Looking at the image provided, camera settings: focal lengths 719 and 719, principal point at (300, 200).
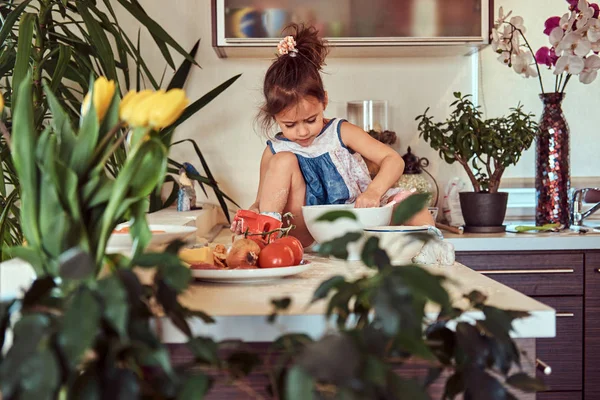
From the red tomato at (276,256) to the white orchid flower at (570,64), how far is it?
67.1 inches

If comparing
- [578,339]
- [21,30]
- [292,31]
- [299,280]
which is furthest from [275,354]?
[292,31]

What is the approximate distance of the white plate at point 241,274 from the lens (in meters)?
1.23

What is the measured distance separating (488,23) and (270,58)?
34.7 inches

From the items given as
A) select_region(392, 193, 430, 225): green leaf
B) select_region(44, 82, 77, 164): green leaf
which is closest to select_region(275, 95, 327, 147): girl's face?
select_region(44, 82, 77, 164): green leaf

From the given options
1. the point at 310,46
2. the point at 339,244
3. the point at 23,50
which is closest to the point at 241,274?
the point at 339,244

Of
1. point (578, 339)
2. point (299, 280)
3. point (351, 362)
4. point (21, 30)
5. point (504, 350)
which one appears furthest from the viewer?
point (578, 339)

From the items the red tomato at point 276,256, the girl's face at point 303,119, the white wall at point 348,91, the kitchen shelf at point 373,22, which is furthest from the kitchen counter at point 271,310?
the white wall at point 348,91

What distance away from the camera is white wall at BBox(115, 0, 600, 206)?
3012mm

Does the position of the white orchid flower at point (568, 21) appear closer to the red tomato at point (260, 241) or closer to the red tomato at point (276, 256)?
the red tomato at point (260, 241)

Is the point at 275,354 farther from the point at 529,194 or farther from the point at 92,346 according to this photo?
the point at 529,194

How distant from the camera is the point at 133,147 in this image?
86 centimetres

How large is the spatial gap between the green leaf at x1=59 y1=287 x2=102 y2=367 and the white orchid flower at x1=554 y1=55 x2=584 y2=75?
93.5 inches

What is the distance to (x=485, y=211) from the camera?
2619 mm

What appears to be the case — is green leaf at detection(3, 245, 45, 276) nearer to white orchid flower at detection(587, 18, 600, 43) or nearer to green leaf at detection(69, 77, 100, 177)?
green leaf at detection(69, 77, 100, 177)
